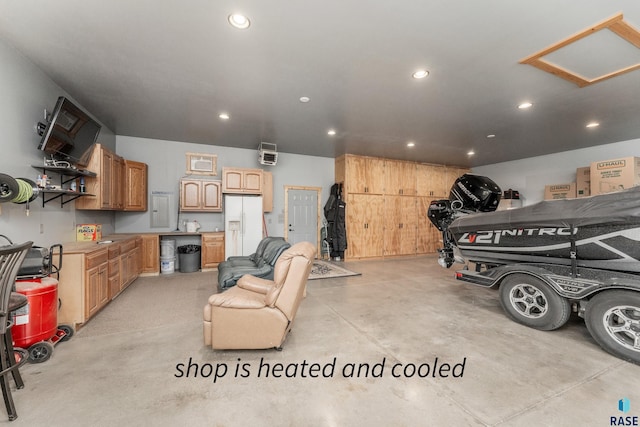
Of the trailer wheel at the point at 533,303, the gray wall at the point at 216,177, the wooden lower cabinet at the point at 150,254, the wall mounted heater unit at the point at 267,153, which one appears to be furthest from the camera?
the wall mounted heater unit at the point at 267,153

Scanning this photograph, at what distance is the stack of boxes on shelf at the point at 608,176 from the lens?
430 cm

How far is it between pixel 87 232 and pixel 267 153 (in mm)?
3604

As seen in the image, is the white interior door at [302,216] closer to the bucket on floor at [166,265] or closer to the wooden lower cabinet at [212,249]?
the wooden lower cabinet at [212,249]

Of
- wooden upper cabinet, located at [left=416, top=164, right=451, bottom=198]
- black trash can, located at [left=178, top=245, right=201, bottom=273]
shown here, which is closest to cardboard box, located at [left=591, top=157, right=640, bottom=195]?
wooden upper cabinet, located at [left=416, top=164, right=451, bottom=198]

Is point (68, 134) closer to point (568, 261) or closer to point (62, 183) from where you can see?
point (62, 183)

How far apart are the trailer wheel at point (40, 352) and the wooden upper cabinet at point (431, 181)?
8182 mm

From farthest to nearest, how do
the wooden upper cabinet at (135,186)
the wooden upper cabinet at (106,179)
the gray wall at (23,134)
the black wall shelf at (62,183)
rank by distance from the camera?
1. the wooden upper cabinet at (135,186)
2. the wooden upper cabinet at (106,179)
3. the black wall shelf at (62,183)
4. the gray wall at (23,134)

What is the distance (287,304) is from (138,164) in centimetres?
497

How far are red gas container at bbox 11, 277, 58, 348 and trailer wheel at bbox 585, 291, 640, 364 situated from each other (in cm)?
519

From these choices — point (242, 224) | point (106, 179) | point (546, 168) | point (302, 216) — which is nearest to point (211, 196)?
point (242, 224)

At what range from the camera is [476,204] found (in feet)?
14.7

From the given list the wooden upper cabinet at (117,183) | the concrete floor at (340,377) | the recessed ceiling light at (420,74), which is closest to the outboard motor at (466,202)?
the concrete floor at (340,377)

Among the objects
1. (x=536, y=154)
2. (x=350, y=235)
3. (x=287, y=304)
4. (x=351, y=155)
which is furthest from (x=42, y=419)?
(x=536, y=154)

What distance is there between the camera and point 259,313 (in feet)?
7.43
